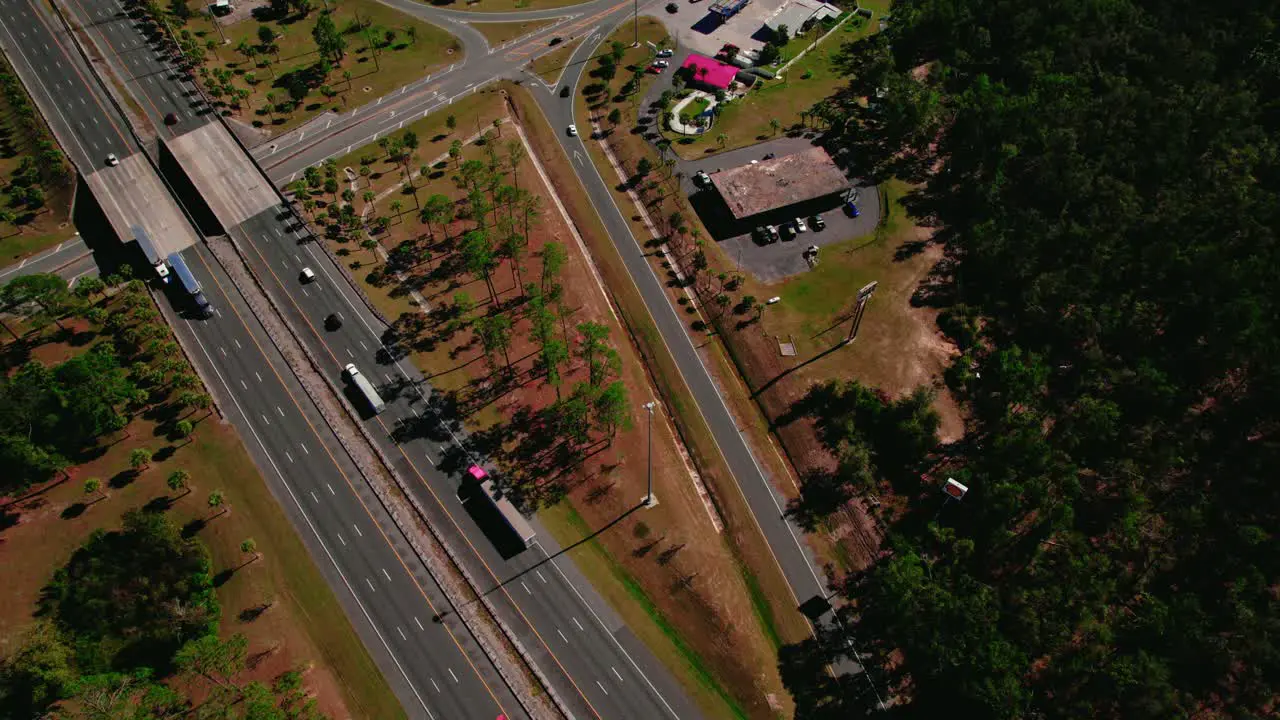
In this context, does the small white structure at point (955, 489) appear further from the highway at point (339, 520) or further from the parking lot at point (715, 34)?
the parking lot at point (715, 34)

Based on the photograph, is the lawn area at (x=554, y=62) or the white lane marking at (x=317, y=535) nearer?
the white lane marking at (x=317, y=535)

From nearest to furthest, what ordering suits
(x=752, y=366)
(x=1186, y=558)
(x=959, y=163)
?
(x=1186, y=558) → (x=752, y=366) → (x=959, y=163)

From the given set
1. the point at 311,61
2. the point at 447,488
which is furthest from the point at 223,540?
the point at 311,61

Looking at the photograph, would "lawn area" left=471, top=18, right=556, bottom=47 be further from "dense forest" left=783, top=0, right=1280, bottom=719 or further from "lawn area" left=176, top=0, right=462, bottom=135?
"dense forest" left=783, top=0, right=1280, bottom=719

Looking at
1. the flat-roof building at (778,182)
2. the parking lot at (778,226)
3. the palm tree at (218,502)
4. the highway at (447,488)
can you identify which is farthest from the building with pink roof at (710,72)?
the palm tree at (218,502)

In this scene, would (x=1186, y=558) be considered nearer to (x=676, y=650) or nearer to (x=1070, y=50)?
(x=676, y=650)

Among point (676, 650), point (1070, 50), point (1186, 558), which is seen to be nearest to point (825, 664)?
point (676, 650)

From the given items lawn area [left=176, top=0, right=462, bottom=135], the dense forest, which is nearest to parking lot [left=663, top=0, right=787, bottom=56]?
the dense forest
